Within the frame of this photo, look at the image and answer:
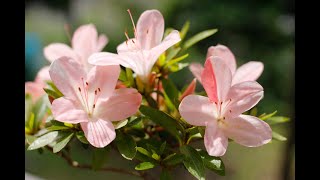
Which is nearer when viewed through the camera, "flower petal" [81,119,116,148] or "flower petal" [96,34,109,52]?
"flower petal" [81,119,116,148]

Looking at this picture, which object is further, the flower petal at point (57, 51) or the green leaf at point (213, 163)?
the flower petal at point (57, 51)

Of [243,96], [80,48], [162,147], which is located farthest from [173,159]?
[80,48]

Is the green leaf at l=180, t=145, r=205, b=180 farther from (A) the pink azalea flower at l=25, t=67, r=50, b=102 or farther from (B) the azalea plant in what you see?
(A) the pink azalea flower at l=25, t=67, r=50, b=102

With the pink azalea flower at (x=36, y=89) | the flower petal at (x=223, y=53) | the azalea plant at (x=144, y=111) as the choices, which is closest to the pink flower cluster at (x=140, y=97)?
the azalea plant at (x=144, y=111)

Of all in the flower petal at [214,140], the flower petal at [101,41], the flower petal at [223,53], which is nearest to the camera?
the flower petal at [214,140]

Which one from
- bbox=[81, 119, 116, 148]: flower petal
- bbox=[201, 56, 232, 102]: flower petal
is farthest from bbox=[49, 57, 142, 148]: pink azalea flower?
bbox=[201, 56, 232, 102]: flower petal

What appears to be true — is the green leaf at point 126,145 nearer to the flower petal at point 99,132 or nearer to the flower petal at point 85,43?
the flower petal at point 99,132

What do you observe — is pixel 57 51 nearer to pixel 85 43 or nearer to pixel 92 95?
pixel 85 43
